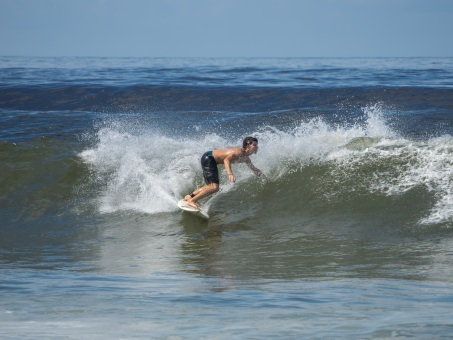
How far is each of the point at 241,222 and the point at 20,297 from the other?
495 centimetres

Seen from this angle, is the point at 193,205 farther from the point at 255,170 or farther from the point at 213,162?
the point at 255,170

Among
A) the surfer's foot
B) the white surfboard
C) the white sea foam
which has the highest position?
the white sea foam

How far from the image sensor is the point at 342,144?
494 inches

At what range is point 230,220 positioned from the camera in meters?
10.4

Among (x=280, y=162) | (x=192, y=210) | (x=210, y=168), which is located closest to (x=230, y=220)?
(x=192, y=210)

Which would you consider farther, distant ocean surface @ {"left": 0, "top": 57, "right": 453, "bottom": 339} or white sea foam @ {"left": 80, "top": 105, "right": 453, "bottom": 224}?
white sea foam @ {"left": 80, "top": 105, "right": 453, "bottom": 224}

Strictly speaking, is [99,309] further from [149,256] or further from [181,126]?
[181,126]

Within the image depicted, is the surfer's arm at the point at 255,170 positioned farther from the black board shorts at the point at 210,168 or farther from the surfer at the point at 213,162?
the black board shorts at the point at 210,168

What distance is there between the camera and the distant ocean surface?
4957 millimetres

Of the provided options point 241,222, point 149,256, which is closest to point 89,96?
point 241,222

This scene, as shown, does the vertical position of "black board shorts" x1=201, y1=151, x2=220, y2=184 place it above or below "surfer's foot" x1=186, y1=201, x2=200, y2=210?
above

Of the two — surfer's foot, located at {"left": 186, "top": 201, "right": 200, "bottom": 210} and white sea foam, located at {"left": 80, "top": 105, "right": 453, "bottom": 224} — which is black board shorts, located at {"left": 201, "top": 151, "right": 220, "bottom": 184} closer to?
surfer's foot, located at {"left": 186, "top": 201, "right": 200, "bottom": 210}

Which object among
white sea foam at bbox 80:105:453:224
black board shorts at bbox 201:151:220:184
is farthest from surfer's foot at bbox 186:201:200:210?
white sea foam at bbox 80:105:453:224

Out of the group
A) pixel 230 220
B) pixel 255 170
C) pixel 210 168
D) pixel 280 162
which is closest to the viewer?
pixel 230 220
